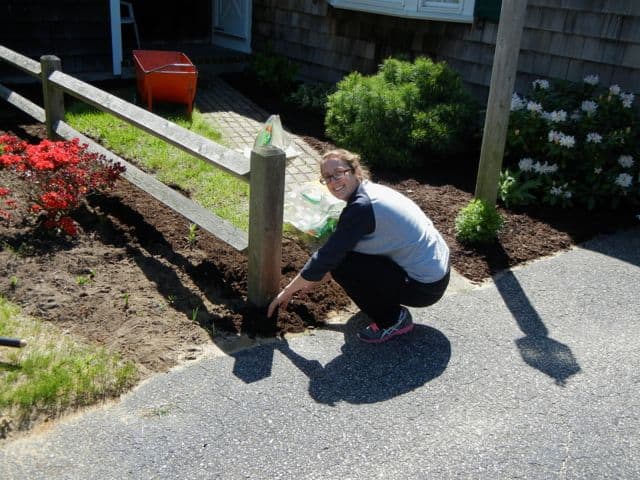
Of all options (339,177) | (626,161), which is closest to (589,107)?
(626,161)

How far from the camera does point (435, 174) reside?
664 centimetres

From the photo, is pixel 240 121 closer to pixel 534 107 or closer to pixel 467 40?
pixel 467 40

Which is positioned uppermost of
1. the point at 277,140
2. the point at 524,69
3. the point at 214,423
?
the point at 524,69

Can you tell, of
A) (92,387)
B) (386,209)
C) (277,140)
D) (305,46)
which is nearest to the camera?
(92,387)

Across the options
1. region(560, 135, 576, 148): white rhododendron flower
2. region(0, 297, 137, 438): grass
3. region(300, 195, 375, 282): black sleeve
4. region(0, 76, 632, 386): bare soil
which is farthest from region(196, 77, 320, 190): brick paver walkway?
region(0, 297, 137, 438): grass

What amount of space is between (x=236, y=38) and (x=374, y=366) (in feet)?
29.8

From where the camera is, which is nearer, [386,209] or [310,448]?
[310,448]

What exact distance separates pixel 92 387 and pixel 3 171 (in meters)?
3.27

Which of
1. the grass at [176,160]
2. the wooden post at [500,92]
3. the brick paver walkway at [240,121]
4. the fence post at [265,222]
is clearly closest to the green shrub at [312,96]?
the brick paver walkway at [240,121]

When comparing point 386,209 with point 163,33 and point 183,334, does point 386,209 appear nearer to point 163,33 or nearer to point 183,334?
point 183,334

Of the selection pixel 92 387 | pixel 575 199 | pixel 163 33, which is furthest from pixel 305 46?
pixel 92 387

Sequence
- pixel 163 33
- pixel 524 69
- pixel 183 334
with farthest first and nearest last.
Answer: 1. pixel 163 33
2. pixel 524 69
3. pixel 183 334

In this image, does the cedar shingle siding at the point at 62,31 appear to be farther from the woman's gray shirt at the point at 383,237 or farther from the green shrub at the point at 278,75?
the woman's gray shirt at the point at 383,237

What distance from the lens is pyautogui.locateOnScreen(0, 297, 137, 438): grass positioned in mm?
3170
